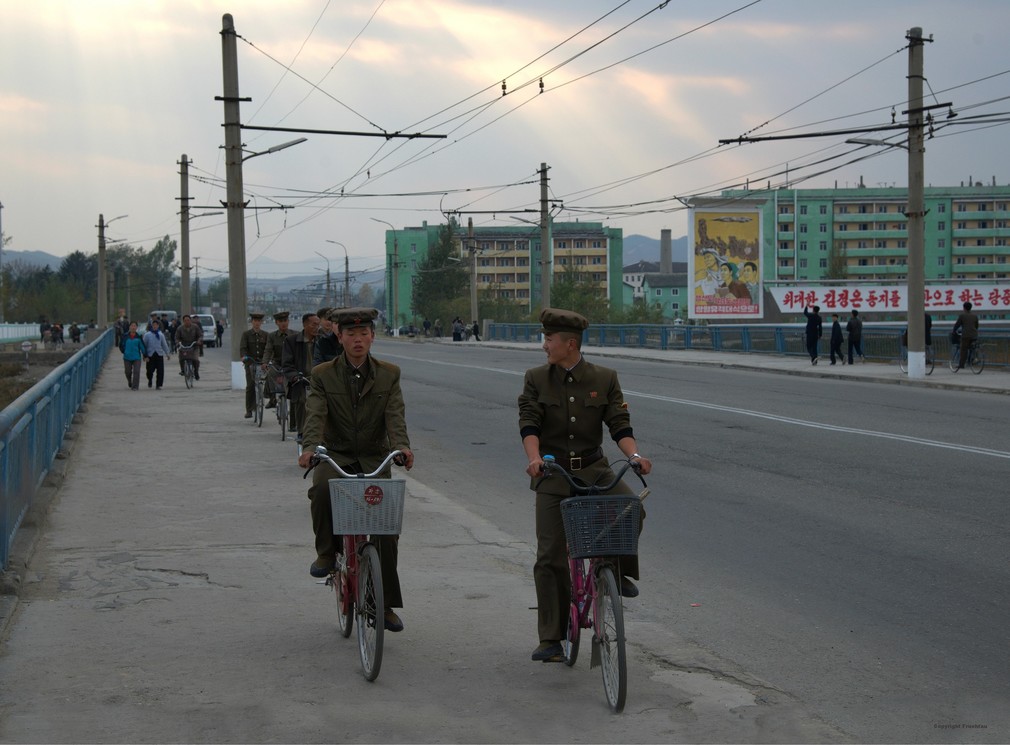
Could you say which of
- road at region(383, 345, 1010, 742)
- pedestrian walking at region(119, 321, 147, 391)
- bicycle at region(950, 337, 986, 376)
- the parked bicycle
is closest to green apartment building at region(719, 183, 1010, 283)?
bicycle at region(950, 337, 986, 376)

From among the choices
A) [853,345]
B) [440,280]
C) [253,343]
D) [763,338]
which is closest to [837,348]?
[853,345]

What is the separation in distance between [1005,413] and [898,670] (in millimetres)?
15570

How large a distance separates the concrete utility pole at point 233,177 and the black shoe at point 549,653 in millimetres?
20609

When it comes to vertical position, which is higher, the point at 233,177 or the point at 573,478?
the point at 233,177

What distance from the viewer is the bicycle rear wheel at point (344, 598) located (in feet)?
20.0

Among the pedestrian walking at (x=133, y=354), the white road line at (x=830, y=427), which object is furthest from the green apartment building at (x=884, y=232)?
the white road line at (x=830, y=427)

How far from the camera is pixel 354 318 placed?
6145mm

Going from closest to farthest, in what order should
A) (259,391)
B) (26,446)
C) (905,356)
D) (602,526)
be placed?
(602,526) → (26,446) → (259,391) → (905,356)

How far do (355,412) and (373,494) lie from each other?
657mm

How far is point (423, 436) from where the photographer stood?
58.3 feet

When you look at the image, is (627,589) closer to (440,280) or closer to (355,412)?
(355,412)

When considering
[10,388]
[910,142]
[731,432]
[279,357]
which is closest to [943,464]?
[731,432]

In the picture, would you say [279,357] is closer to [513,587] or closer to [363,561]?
[513,587]

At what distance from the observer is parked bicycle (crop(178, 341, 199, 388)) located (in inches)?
1110
